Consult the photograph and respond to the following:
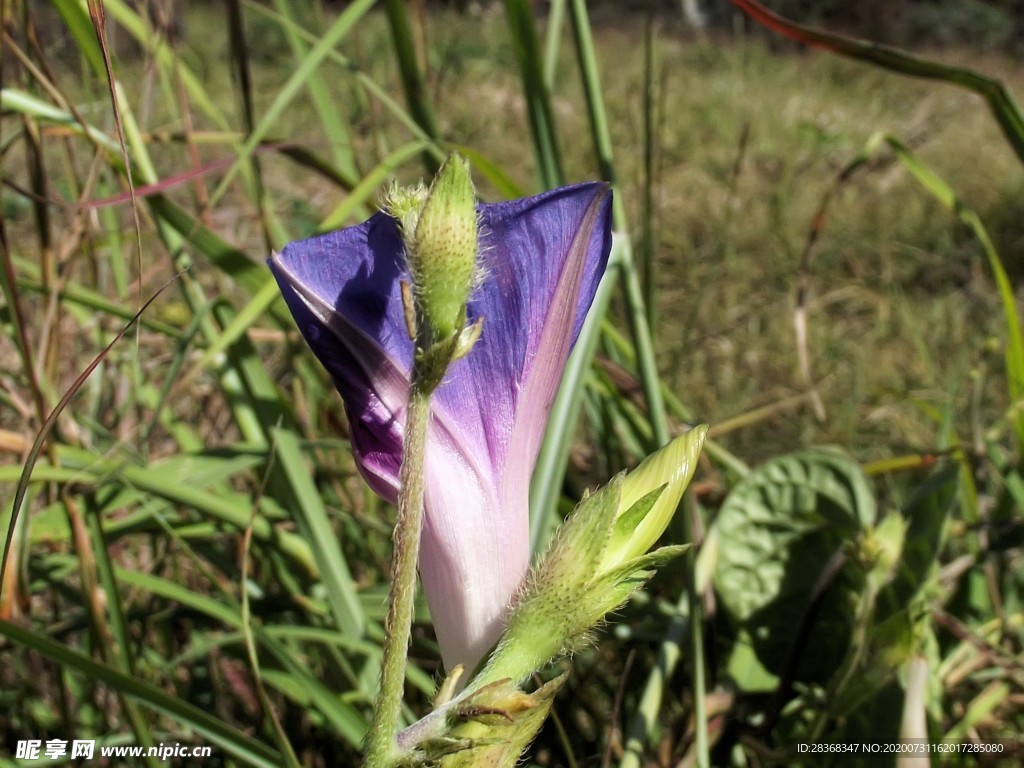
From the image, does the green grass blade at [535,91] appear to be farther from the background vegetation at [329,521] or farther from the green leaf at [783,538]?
the green leaf at [783,538]

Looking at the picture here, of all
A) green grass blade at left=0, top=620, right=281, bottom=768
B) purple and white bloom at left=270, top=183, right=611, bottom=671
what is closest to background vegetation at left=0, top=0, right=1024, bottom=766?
green grass blade at left=0, top=620, right=281, bottom=768

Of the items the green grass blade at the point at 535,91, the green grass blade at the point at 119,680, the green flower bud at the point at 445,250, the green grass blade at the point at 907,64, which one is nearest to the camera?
the green flower bud at the point at 445,250

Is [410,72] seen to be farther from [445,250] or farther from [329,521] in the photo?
[445,250]

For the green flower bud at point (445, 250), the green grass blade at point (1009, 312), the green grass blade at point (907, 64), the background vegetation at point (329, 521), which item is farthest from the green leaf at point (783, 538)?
the green flower bud at point (445, 250)

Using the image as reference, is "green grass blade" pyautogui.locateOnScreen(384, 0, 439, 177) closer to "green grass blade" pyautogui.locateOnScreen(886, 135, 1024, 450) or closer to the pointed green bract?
"green grass blade" pyautogui.locateOnScreen(886, 135, 1024, 450)

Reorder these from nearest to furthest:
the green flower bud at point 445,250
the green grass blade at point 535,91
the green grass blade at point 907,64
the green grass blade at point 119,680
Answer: the green flower bud at point 445,250
the green grass blade at point 119,680
the green grass blade at point 907,64
the green grass blade at point 535,91
